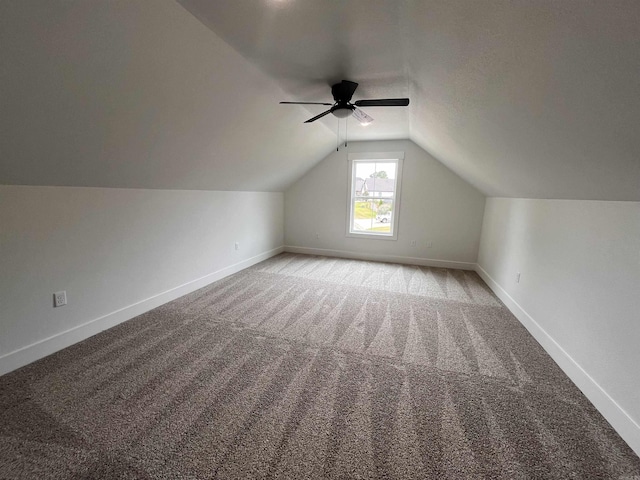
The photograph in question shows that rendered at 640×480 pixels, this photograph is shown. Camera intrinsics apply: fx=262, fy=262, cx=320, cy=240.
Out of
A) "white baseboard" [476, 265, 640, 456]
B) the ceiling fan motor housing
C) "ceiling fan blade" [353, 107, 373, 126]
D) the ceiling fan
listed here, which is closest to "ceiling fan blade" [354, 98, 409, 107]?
the ceiling fan

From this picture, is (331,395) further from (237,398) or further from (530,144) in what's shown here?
(530,144)

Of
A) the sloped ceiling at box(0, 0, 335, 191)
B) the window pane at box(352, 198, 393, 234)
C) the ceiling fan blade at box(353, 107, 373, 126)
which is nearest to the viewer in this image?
A: the sloped ceiling at box(0, 0, 335, 191)

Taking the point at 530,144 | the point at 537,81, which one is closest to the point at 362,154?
the point at 530,144

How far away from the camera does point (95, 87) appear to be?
1.50 metres

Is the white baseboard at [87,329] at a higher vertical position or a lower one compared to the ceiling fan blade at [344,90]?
lower

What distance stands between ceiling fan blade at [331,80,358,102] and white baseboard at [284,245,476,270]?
10.7 feet

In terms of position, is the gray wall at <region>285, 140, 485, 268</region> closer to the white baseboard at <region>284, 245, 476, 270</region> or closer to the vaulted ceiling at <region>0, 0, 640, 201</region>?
the white baseboard at <region>284, 245, 476, 270</region>

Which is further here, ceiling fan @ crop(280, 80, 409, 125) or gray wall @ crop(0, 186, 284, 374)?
ceiling fan @ crop(280, 80, 409, 125)

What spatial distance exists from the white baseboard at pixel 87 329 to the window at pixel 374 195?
9.66 ft

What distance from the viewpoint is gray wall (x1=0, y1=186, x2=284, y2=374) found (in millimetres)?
1811

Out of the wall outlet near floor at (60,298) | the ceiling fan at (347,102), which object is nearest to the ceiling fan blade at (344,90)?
the ceiling fan at (347,102)

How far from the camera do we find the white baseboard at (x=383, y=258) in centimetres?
470

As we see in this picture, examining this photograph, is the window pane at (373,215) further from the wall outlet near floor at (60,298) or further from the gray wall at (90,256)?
the wall outlet near floor at (60,298)

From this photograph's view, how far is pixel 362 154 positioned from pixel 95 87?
4053 millimetres
